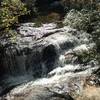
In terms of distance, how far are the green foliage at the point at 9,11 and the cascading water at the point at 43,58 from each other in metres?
1.74

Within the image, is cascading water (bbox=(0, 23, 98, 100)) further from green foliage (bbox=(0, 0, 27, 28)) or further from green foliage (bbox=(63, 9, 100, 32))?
green foliage (bbox=(0, 0, 27, 28))

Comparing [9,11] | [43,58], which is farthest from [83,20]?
[9,11]

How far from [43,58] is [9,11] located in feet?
9.86

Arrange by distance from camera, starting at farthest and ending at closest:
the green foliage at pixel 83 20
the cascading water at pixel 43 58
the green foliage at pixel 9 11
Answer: the green foliage at pixel 83 20
the cascading water at pixel 43 58
the green foliage at pixel 9 11

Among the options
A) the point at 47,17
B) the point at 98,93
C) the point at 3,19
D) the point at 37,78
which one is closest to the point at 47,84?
the point at 37,78

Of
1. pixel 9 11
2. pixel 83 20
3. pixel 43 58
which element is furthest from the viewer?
pixel 83 20

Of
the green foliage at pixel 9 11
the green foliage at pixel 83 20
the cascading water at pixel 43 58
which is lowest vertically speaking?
the cascading water at pixel 43 58

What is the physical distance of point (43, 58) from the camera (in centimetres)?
1775

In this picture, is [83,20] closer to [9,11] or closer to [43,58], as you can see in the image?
[43,58]

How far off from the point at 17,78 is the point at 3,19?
3137 mm

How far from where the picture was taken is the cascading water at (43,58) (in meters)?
16.6

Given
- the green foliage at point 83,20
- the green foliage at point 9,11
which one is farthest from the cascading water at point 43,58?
the green foliage at point 9,11

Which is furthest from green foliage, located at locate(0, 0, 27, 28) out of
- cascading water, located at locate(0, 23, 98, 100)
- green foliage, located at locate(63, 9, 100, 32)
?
green foliage, located at locate(63, 9, 100, 32)

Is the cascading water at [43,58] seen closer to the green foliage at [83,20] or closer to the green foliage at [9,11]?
the green foliage at [83,20]
